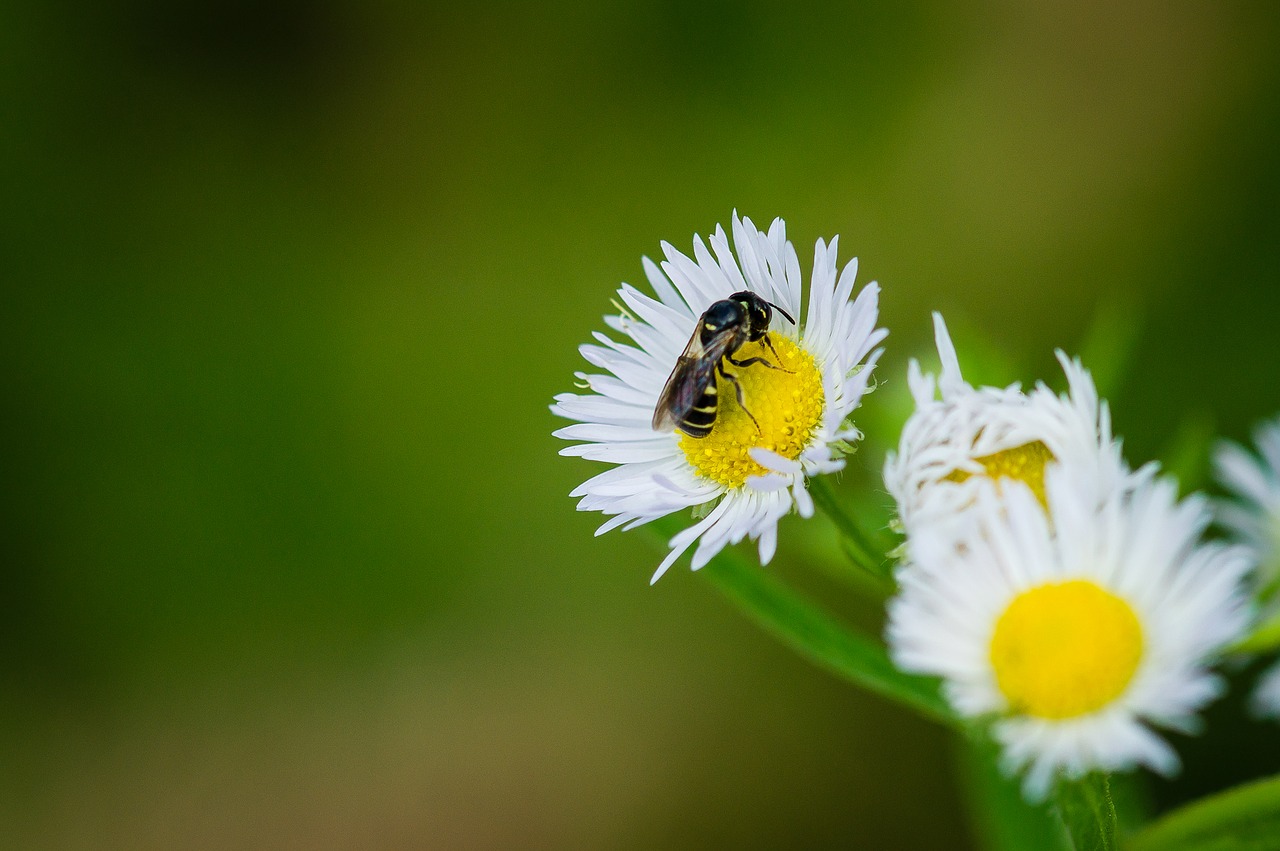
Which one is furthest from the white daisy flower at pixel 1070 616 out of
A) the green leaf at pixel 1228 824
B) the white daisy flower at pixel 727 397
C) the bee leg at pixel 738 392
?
the bee leg at pixel 738 392

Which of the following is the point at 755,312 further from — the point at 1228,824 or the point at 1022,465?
the point at 1228,824

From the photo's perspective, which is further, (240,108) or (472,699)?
(240,108)

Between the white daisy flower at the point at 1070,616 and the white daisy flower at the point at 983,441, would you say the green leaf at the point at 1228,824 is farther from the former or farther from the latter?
the white daisy flower at the point at 983,441

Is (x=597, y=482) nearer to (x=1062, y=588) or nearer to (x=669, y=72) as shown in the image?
(x=1062, y=588)

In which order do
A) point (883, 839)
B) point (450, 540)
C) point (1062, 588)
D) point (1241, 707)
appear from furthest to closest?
point (450, 540) → point (883, 839) → point (1241, 707) → point (1062, 588)

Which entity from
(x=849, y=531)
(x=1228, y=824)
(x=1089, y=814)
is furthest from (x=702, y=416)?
(x=1228, y=824)

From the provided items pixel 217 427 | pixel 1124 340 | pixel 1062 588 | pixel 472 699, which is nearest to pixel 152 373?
pixel 217 427
